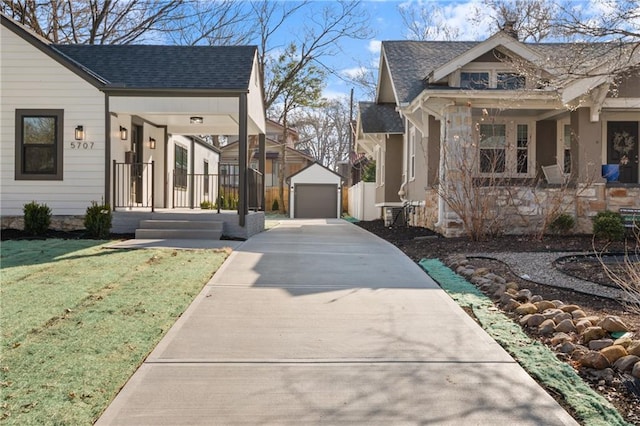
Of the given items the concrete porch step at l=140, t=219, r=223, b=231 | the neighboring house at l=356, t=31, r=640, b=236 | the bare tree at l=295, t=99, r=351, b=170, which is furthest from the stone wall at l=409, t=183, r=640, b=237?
the bare tree at l=295, t=99, r=351, b=170

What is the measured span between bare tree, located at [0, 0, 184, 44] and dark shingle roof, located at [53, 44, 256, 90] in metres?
9.33

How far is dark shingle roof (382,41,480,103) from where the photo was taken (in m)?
14.5

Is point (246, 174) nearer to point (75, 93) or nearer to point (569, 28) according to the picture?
point (75, 93)

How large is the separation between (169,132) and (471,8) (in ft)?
30.3

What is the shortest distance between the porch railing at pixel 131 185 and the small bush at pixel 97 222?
72 cm

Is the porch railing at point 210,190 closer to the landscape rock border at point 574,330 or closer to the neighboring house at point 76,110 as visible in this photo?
the neighboring house at point 76,110

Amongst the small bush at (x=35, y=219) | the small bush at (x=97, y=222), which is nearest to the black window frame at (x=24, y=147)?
the small bush at (x=35, y=219)

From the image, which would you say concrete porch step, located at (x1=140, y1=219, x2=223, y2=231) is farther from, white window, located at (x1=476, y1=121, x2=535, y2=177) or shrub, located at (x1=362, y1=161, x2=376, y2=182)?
shrub, located at (x1=362, y1=161, x2=376, y2=182)

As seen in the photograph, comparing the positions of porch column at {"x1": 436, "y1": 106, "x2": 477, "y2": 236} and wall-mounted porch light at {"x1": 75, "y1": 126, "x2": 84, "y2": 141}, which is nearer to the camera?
porch column at {"x1": 436, "y1": 106, "x2": 477, "y2": 236}

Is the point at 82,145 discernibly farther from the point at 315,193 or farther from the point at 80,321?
the point at 315,193

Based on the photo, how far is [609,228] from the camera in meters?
9.82

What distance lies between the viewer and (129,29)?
22.7 metres

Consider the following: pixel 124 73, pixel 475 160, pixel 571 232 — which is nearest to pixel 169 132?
pixel 124 73

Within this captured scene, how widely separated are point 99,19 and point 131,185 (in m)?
12.2
